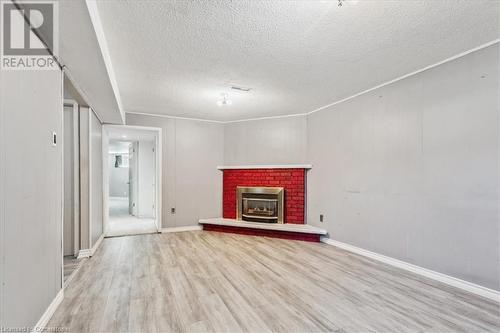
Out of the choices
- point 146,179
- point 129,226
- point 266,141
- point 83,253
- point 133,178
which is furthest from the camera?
point 133,178

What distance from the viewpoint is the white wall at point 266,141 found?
495cm

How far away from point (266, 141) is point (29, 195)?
13.4 feet

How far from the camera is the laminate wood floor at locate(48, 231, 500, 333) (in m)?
1.91

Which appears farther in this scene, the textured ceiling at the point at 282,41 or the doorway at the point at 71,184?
the doorway at the point at 71,184

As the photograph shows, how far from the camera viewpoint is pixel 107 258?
3.44 meters

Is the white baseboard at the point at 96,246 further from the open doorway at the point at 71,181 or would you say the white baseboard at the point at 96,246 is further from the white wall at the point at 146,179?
the white wall at the point at 146,179

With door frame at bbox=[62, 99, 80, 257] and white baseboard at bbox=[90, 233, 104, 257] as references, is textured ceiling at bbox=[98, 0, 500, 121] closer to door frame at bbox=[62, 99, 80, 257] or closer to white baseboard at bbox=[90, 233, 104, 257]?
door frame at bbox=[62, 99, 80, 257]

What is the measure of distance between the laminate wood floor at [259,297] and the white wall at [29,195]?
1.49 ft

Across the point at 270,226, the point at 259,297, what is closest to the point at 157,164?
the point at 270,226

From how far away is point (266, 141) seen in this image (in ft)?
17.1

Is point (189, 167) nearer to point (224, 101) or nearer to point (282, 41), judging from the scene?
point (224, 101)

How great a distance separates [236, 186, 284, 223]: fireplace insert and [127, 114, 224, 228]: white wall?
1.93ft

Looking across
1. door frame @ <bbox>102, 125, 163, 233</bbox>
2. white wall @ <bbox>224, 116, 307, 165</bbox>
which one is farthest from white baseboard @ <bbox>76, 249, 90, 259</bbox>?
white wall @ <bbox>224, 116, 307, 165</bbox>

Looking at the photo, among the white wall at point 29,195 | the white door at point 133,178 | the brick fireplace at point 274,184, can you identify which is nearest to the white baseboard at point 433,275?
the brick fireplace at point 274,184
